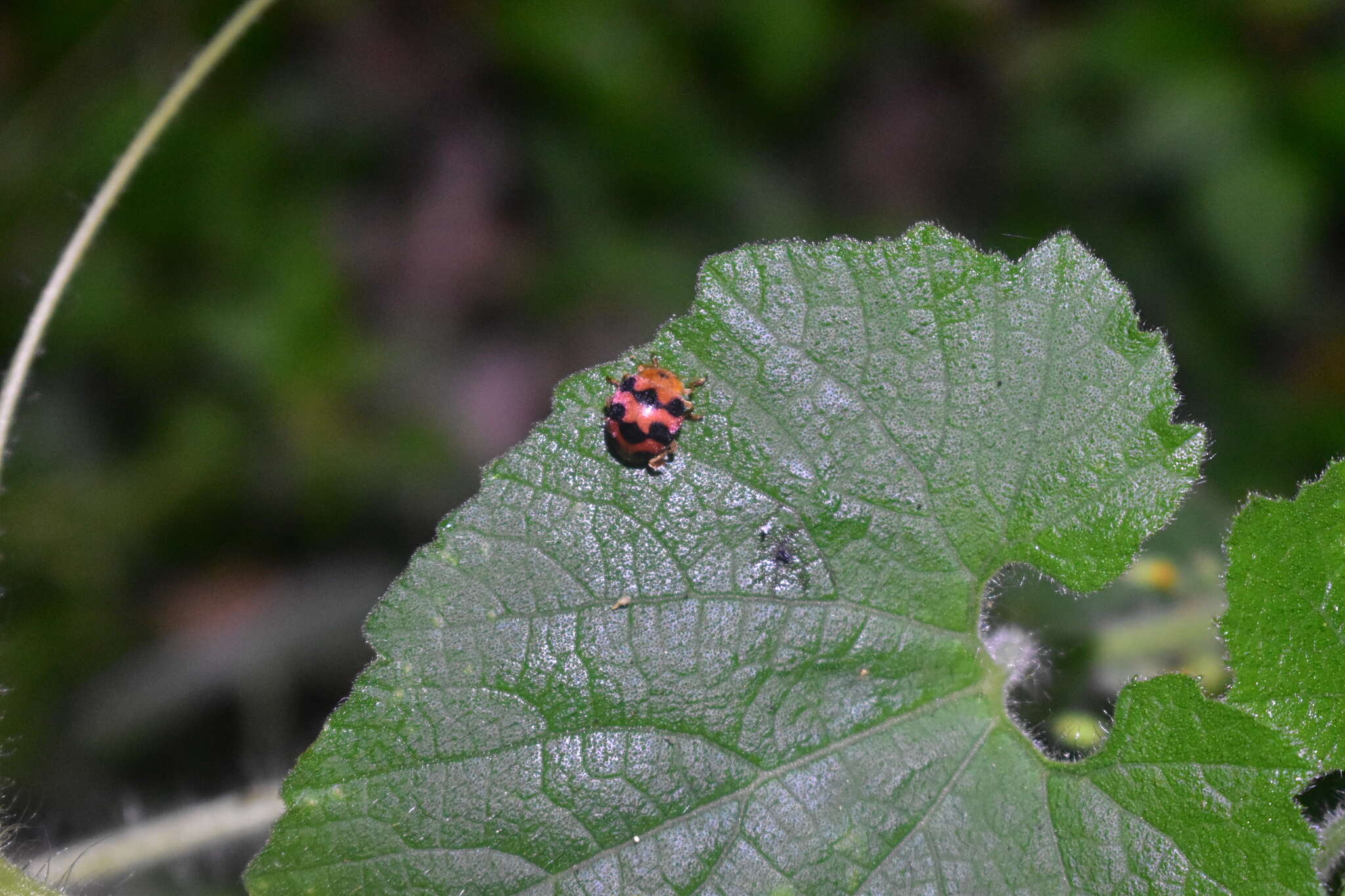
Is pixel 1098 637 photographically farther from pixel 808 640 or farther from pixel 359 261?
pixel 359 261

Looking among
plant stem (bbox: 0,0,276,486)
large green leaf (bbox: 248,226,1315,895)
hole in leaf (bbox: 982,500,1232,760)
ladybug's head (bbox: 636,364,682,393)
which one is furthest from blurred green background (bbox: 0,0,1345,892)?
ladybug's head (bbox: 636,364,682,393)

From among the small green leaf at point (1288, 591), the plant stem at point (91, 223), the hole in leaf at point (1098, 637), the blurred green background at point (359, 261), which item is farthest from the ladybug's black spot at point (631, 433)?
the blurred green background at point (359, 261)

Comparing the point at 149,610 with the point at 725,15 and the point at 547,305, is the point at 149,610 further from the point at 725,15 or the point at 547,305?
the point at 725,15

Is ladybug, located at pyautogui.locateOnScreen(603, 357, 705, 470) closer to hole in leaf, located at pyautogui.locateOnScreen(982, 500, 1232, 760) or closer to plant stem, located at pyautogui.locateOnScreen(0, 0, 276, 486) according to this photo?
hole in leaf, located at pyautogui.locateOnScreen(982, 500, 1232, 760)

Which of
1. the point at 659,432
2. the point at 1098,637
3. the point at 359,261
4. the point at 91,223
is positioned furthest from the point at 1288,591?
the point at 359,261

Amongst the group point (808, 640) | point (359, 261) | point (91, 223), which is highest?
point (359, 261)

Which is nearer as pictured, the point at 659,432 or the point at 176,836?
the point at 659,432

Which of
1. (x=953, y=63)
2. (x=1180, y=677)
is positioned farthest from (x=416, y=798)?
(x=953, y=63)
